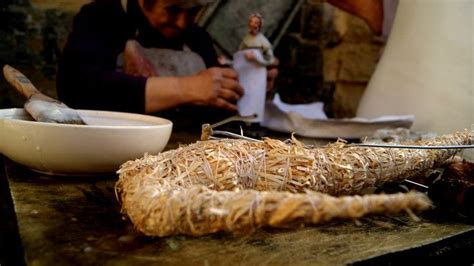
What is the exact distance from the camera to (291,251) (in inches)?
21.0

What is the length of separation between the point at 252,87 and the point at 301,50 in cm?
111

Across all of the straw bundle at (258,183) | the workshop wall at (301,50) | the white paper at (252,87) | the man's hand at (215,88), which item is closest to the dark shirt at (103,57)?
the man's hand at (215,88)

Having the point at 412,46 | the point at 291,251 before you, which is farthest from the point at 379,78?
the point at 291,251

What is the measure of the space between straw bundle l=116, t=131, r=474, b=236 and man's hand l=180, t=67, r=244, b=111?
0.75m

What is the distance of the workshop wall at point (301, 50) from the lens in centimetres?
207

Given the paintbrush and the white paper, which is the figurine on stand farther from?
the paintbrush

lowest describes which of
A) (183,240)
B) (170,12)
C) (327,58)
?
(183,240)

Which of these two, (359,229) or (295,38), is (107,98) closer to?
(359,229)

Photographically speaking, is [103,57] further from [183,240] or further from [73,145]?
[183,240]

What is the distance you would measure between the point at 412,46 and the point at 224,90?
2.11 ft

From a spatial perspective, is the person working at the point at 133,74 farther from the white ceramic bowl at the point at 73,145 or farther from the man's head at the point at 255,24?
the white ceramic bowl at the point at 73,145

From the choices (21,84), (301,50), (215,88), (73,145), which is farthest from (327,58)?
(73,145)

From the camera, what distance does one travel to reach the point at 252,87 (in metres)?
1.47

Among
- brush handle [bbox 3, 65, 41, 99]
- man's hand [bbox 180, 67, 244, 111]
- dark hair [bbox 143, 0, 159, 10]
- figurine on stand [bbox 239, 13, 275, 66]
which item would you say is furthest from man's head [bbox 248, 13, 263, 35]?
brush handle [bbox 3, 65, 41, 99]
